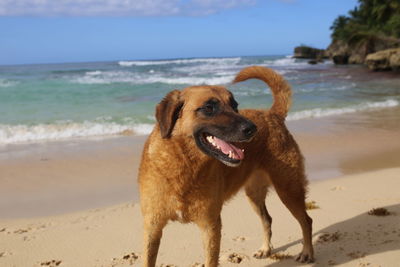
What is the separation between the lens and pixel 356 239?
15.0ft

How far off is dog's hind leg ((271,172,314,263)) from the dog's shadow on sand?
0.12 m

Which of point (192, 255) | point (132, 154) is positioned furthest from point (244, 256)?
point (132, 154)

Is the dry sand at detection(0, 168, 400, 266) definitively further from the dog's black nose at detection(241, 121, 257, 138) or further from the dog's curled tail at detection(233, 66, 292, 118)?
the dog's black nose at detection(241, 121, 257, 138)

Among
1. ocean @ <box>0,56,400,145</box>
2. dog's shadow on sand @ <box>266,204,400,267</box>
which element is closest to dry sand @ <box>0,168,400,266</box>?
dog's shadow on sand @ <box>266,204,400,267</box>

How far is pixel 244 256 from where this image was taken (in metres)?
4.36

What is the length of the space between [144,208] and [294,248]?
2105 millimetres

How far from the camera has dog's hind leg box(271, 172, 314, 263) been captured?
419 cm

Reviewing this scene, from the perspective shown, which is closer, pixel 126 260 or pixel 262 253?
pixel 126 260

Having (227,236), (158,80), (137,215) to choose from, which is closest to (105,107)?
(137,215)

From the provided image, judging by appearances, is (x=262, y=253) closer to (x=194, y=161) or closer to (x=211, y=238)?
(x=211, y=238)

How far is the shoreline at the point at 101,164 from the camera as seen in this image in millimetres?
6211

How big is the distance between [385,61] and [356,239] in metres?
37.8

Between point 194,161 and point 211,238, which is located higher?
point 194,161

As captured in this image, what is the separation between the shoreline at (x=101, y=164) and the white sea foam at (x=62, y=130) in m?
0.78
